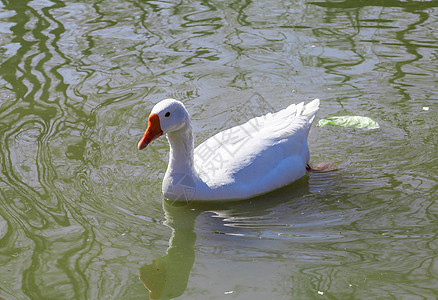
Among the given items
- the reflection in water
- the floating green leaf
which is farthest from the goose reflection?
the floating green leaf

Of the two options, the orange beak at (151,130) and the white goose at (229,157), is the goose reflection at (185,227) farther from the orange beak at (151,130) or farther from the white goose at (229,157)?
the orange beak at (151,130)

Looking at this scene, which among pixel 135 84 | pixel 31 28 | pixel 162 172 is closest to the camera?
pixel 162 172

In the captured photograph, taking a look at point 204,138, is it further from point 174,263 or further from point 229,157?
point 174,263

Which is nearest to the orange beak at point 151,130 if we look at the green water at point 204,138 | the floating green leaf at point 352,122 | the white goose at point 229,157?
the white goose at point 229,157

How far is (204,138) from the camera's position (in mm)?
7719

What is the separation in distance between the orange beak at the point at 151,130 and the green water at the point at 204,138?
0.68 meters

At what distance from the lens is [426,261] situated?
209 inches

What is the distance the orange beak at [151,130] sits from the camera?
5984mm

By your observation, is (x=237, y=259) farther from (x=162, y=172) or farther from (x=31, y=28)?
(x=31, y=28)

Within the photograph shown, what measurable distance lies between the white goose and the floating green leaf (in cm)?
96

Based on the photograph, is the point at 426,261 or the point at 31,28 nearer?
the point at 426,261

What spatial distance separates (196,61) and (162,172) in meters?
2.94

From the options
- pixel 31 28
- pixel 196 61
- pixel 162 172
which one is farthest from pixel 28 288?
pixel 31 28

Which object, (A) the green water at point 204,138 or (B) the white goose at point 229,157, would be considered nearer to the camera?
(A) the green water at point 204,138
